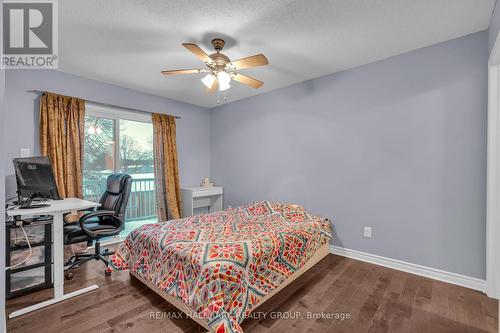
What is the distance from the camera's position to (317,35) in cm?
227

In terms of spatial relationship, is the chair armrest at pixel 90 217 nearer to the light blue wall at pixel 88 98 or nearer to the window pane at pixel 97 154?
the light blue wall at pixel 88 98

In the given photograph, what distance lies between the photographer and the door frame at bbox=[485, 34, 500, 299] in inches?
78.5

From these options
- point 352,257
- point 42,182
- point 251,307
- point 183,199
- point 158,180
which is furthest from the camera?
point 183,199

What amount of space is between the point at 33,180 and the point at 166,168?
1970 millimetres

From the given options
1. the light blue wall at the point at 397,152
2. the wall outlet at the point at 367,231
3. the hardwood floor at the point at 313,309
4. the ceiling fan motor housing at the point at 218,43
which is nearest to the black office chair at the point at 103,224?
the hardwood floor at the point at 313,309

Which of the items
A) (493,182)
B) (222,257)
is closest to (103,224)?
(222,257)

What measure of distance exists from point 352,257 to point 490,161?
5.56ft

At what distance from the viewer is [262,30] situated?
7.16ft

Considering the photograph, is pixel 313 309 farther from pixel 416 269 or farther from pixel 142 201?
pixel 142 201

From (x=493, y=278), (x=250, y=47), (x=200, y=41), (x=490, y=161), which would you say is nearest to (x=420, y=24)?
(x=490, y=161)

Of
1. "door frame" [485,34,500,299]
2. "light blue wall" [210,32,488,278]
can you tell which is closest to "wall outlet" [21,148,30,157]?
"light blue wall" [210,32,488,278]

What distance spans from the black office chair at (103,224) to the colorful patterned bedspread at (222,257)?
32 centimetres

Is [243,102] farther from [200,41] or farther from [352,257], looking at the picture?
[352,257]

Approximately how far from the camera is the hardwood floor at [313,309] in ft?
5.60
